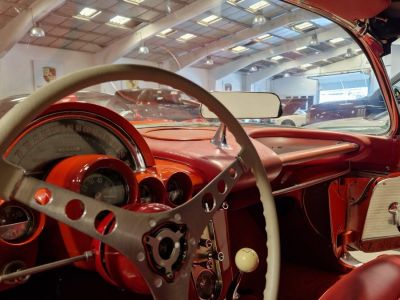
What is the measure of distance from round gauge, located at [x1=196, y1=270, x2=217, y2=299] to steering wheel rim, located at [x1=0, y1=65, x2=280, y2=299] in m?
0.38

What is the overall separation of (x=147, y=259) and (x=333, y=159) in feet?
5.77

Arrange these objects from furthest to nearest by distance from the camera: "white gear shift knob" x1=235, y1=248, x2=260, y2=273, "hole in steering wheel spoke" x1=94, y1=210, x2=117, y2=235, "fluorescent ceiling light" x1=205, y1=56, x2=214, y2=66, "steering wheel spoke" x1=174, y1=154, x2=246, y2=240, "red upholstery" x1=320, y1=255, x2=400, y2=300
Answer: "fluorescent ceiling light" x1=205, y1=56, x2=214, y2=66 → "red upholstery" x1=320, y1=255, x2=400, y2=300 → "white gear shift knob" x1=235, y1=248, x2=260, y2=273 → "steering wheel spoke" x1=174, y1=154, x2=246, y2=240 → "hole in steering wheel spoke" x1=94, y1=210, x2=117, y2=235

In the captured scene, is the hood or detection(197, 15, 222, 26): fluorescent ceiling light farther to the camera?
detection(197, 15, 222, 26): fluorescent ceiling light

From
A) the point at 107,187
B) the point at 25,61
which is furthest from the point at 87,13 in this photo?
the point at 107,187

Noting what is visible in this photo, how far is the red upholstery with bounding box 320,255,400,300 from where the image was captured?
148 cm

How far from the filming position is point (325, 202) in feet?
8.37

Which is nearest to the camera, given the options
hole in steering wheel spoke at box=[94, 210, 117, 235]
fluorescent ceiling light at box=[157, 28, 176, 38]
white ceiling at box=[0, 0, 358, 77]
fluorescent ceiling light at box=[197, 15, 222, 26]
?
hole in steering wheel spoke at box=[94, 210, 117, 235]

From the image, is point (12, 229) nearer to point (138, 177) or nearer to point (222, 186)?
point (138, 177)

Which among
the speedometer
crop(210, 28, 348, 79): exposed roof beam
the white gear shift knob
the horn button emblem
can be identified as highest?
crop(210, 28, 348, 79): exposed roof beam

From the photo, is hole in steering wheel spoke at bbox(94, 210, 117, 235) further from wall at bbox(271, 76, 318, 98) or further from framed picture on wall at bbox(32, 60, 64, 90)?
wall at bbox(271, 76, 318, 98)

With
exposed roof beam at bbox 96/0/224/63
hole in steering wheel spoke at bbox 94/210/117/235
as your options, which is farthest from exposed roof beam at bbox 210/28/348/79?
hole in steering wheel spoke at bbox 94/210/117/235

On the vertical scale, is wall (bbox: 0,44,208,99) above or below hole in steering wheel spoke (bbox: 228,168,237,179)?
above

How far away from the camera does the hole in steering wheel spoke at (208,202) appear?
0.93 m

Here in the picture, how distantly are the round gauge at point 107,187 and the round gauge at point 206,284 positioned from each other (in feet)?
1.53
